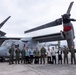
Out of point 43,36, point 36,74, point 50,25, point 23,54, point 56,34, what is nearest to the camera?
point 36,74

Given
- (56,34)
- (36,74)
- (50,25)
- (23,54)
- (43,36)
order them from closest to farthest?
(36,74) < (23,54) < (50,25) < (56,34) < (43,36)

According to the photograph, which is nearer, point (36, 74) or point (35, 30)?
point (36, 74)

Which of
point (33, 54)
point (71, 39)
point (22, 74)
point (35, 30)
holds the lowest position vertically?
point (22, 74)

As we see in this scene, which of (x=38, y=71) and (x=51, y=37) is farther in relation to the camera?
(x=51, y=37)

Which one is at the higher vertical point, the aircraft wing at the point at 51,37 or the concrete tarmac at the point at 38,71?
the aircraft wing at the point at 51,37

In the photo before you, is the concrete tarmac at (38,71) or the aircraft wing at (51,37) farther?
the aircraft wing at (51,37)

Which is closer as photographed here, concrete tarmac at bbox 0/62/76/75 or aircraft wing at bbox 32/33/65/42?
concrete tarmac at bbox 0/62/76/75

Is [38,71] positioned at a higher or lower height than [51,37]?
lower

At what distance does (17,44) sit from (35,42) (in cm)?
297

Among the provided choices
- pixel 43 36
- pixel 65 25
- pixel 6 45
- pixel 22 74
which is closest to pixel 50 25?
pixel 65 25

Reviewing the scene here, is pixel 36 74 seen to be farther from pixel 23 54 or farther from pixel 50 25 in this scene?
pixel 50 25

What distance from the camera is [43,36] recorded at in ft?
67.6

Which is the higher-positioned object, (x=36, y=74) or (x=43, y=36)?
(x=43, y=36)

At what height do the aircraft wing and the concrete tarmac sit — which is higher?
the aircraft wing
